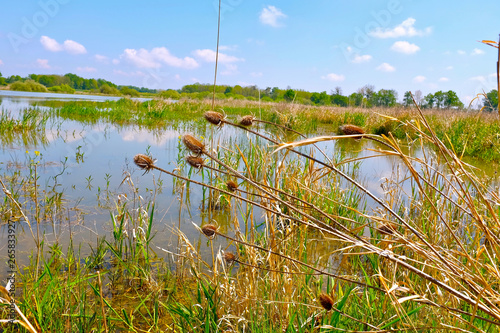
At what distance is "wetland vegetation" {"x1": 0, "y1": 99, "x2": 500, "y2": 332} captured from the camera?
2.54ft

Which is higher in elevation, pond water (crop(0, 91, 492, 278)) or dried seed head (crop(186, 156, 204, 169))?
dried seed head (crop(186, 156, 204, 169))

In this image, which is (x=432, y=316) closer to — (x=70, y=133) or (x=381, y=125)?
(x=70, y=133)

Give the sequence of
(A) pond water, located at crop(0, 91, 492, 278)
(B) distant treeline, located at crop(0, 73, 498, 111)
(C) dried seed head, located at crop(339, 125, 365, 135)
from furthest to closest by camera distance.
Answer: (B) distant treeline, located at crop(0, 73, 498, 111)
(A) pond water, located at crop(0, 91, 492, 278)
(C) dried seed head, located at crop(339, 125, 365, 135)

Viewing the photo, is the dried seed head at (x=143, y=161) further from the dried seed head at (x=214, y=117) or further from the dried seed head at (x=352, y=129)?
the dried seed head at (x=352, y=129)

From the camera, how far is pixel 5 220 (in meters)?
2.63

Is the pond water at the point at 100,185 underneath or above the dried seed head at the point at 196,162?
Answer: underneath

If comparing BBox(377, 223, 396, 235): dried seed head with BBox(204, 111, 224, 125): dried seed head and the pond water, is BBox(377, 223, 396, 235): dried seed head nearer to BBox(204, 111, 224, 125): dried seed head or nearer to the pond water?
the pond water

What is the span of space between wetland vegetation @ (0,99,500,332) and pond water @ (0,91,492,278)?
25mm

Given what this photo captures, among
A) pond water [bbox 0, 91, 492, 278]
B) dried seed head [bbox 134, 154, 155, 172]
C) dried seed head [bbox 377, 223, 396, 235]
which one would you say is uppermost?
dried seed head [bbox 134, 154, 155, 172]

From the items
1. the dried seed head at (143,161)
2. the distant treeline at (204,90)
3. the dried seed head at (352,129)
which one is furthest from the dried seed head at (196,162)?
the distant treeline at (204,90)

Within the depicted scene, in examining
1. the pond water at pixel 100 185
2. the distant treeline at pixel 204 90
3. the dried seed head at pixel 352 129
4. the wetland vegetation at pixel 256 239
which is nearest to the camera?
the dried seed head at pixel 352 129

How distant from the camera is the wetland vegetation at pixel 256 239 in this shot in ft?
2.54

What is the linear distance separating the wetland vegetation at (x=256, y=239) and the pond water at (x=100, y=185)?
0.08 feet

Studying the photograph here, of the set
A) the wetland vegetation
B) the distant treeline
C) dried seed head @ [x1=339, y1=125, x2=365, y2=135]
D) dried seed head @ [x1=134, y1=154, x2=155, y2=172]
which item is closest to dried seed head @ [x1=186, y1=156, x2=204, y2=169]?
the wetland vegetation
